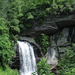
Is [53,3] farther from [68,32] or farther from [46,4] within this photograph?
[68,32]

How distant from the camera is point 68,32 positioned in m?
16.5

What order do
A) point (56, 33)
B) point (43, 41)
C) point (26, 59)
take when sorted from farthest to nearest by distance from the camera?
point (56, 33) < point (43, 41) < point (26, 59)

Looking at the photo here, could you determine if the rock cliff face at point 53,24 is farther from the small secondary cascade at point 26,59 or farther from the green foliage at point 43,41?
the small secondary cascade at point 26,59

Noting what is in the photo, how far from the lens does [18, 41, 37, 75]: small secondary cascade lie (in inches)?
500

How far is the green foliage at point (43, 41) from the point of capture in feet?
53.8

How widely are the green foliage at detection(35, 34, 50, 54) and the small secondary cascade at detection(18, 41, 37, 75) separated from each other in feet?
8.40

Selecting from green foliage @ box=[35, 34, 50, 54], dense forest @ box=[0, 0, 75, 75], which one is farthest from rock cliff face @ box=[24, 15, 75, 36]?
green foliage @ box=[35, 34, 50, 54]

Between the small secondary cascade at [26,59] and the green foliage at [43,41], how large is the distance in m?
2.56

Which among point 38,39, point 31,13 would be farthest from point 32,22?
point 38,39

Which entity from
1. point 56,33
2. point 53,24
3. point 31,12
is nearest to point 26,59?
point 53,24

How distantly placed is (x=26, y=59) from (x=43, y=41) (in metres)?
4.37

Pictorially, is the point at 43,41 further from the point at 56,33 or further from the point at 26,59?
the point at 26,59

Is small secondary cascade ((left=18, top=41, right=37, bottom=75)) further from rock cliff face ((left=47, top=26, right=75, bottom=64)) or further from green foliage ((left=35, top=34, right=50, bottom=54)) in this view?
rock cliff face ((left=47, top=26, right=75, bottom=64))

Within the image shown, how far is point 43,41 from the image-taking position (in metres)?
16.5
